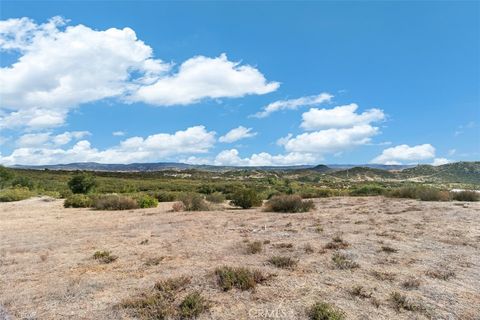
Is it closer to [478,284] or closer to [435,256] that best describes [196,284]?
[478,284]

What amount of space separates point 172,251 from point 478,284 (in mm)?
7799

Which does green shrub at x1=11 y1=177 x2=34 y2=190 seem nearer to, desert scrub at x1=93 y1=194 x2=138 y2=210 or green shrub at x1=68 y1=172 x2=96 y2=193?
green shrub at x1=68 y1=172 x2=96 y2=193

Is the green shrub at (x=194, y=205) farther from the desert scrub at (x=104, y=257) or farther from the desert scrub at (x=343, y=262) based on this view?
the desert scrub at (x=343, y=262)

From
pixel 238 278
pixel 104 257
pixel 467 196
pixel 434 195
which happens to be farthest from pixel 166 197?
pixel 238 278

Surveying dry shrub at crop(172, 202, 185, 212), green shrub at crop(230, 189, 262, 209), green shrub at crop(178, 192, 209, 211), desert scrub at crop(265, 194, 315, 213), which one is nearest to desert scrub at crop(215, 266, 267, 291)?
desert scrub at crop(265, 194, 315, 213)

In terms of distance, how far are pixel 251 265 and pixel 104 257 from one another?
4267 millimetres

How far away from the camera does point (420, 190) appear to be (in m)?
30.6

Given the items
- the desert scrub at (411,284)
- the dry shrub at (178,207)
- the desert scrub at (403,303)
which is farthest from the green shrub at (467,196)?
the desert scrub at (403,303)

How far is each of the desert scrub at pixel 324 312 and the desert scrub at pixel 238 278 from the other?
1.61 m

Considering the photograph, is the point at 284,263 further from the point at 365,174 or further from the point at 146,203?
the point at 365,174

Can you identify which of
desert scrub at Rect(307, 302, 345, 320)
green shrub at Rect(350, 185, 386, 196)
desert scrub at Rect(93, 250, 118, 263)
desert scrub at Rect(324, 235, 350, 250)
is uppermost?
green shrub at Rect(350, 185, 386, 196)

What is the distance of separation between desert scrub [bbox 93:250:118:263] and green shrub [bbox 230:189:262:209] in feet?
54.0

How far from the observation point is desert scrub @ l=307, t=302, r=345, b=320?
21.4 feet

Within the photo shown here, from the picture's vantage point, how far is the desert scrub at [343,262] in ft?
31.2
